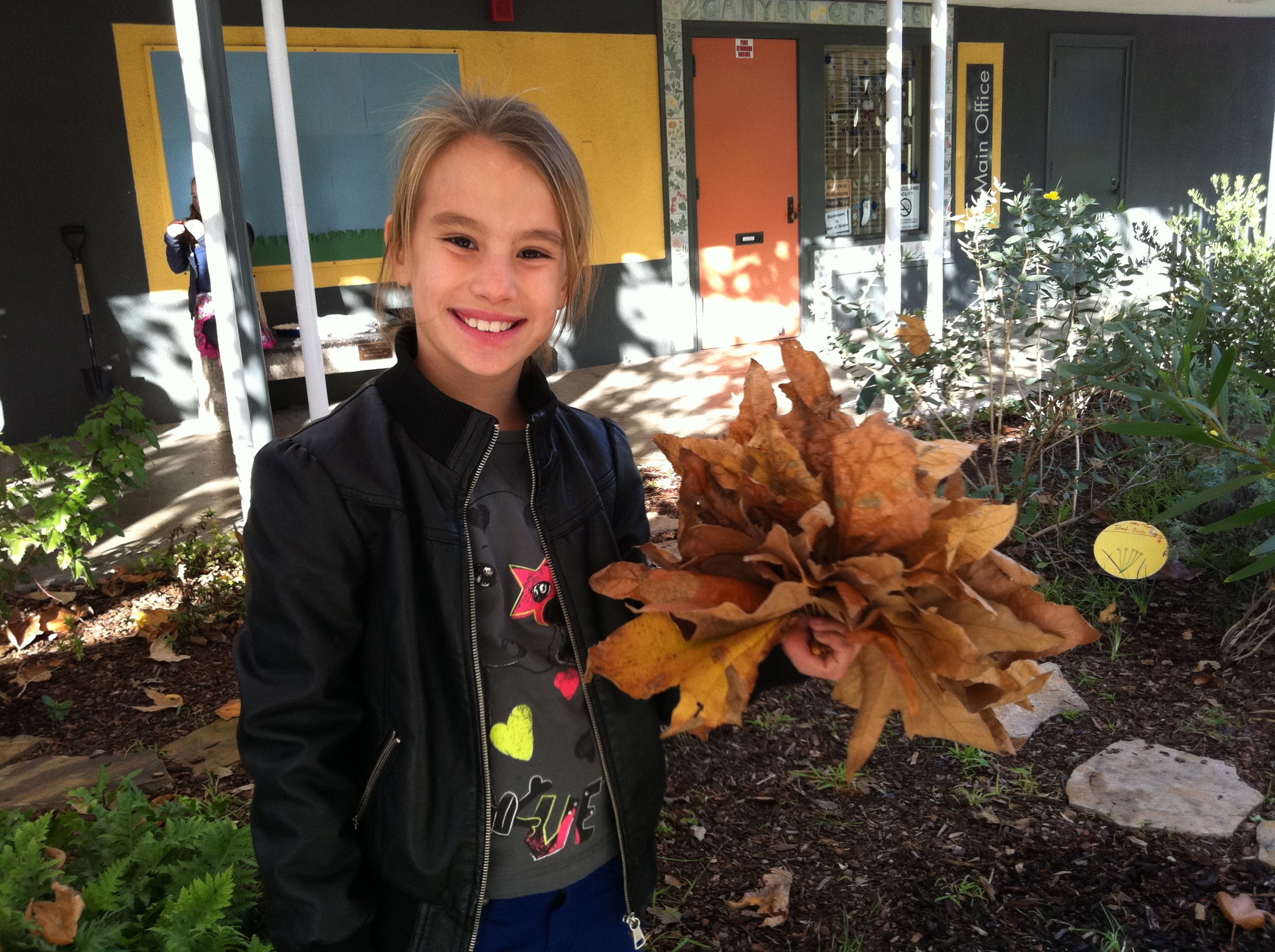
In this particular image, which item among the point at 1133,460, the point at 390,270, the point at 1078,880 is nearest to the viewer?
the point at 390,270

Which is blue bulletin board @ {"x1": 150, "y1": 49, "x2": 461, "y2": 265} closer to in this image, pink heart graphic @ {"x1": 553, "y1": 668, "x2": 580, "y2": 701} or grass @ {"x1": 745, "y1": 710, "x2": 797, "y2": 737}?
grass @ {"x1": 745, "y1": 710, "x2": 797, "y2": 737}

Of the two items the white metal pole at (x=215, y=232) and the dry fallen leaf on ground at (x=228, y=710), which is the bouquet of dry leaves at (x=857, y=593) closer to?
the dry fallen leaf on ground at (x=228, y=710)

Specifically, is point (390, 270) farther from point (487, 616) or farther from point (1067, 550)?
point (1067, 550)

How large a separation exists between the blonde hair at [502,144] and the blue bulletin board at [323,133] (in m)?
6.07

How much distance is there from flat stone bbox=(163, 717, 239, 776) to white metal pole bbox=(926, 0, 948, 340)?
4506 millimetres

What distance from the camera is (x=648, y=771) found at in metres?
1.57

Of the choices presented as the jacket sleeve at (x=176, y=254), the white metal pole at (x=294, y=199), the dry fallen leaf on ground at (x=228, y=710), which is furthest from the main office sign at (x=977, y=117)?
the dry fallen leaf on ground at (x=228, y=710)

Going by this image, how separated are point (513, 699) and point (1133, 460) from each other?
171 inches

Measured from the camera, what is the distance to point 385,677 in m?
1.41

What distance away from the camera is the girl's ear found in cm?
161

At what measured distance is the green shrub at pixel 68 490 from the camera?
3592mm

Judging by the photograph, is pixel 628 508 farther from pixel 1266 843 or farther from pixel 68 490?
pixel 68 490

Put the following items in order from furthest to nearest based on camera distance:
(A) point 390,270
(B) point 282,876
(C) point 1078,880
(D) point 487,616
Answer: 1. (C) point 1078,880
2. (A) point 390,270
3. (D) point 487,616
4. (B) point 282,876

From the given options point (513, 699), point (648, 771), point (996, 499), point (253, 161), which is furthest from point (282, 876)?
point (253, 161)
